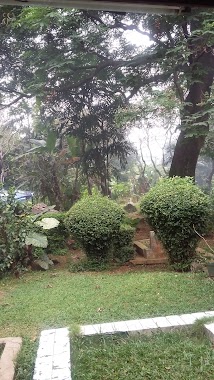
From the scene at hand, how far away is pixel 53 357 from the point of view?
2152 millimetres

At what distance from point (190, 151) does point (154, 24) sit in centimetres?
252

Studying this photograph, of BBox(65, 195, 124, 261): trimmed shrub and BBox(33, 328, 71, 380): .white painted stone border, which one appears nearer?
BBox(33, 328, 71, 380): .white painted stone border

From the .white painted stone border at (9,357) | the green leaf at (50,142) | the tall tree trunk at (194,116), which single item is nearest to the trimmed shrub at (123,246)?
the tall tree trunk at (194,116)

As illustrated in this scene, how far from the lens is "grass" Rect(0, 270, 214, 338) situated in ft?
10.1

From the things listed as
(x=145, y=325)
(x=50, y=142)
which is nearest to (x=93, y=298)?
(x=145, y=325)

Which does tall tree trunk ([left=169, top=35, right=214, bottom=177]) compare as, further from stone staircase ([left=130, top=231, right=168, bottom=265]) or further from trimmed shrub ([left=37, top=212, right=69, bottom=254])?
trimmed shrub ([left=37, top=212, right=69, bottom=254])

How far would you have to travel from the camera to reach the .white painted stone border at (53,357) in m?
1.95

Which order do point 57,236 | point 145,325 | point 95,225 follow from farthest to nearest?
point 57,236 < point 95,225 < point 145,325

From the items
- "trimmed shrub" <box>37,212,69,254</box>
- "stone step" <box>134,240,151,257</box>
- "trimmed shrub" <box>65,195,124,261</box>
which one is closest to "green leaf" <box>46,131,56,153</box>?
"trimmed shrub" <box>37,212,69,254</box>

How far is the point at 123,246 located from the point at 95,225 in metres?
0.80

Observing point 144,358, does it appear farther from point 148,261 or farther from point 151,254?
point 151,254

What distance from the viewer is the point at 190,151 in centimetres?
728

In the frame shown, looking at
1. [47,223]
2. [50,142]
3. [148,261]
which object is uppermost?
[50,142]

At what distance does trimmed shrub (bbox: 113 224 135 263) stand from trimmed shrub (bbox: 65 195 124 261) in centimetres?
22
